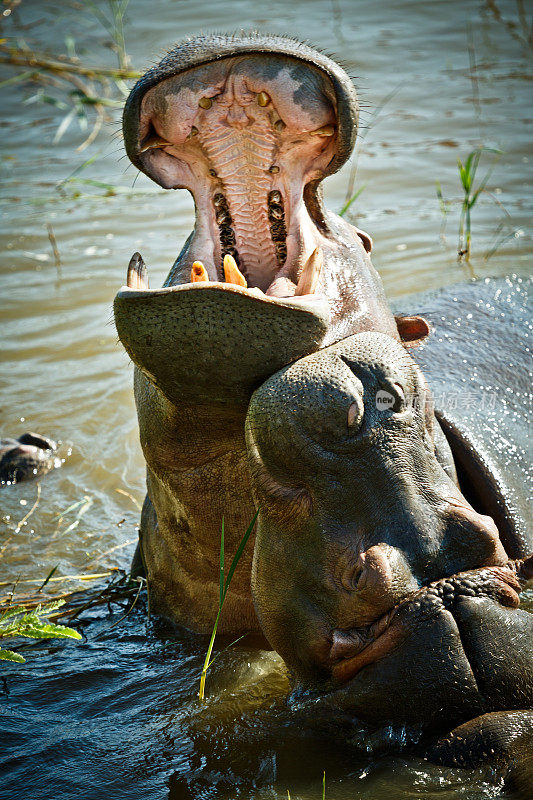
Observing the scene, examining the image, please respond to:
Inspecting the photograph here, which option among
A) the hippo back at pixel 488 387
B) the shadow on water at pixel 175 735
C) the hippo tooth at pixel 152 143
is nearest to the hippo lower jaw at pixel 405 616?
the shadow on water at pixel 175 735

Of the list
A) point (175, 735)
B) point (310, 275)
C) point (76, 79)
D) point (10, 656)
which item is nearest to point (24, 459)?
point (10, 656)

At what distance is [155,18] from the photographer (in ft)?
36.1

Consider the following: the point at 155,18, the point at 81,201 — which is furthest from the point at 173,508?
the point at 155,18

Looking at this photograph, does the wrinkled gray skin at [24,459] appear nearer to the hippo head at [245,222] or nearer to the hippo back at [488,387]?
the hippo back at [488,387]

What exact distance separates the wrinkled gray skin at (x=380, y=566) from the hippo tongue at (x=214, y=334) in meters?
0.05

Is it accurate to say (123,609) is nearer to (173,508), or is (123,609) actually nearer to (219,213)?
(173,508)

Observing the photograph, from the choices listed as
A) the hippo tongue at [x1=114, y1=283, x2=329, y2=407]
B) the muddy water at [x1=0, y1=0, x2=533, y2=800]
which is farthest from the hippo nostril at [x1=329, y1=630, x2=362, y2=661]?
the hippo tongue at [x1=114, y1=283, x2=329, y2=407]

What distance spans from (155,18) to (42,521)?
27.2ft

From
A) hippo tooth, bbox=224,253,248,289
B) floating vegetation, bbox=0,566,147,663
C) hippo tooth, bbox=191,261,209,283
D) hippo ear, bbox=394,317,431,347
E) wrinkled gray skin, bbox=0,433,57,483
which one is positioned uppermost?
hippo tooth, bbox=191,261,209,283

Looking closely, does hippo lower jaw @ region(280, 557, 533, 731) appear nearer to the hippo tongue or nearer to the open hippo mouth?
the hippo tongue

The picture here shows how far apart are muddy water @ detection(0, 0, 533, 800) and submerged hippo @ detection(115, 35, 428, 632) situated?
1.36 ft

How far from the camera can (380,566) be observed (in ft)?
6.52

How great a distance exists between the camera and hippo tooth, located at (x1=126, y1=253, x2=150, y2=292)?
89.8 inches

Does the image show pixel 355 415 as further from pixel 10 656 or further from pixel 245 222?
pixel 10 656
